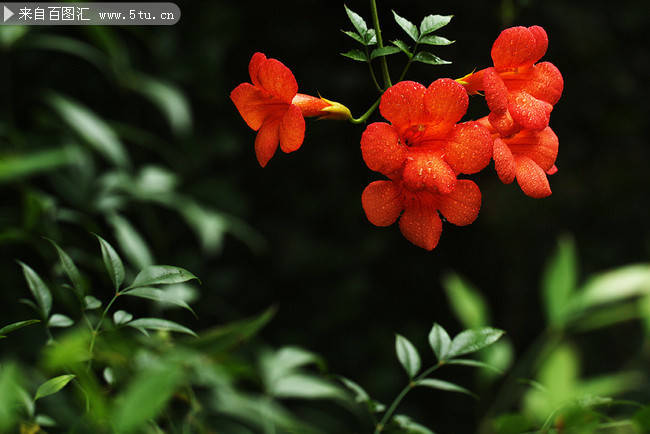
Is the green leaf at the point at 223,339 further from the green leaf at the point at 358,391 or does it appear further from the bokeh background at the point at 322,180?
the bokeh background at the point at 322,180

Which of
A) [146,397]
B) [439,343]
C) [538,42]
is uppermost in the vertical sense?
[538,42]

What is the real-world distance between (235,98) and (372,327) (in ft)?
5.54

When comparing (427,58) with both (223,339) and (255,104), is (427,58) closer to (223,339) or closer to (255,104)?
(255,104)

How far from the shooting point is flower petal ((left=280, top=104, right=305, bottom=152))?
520mm

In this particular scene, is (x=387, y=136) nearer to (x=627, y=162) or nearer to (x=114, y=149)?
(x=114, y=149)

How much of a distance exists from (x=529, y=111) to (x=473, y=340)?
24 centimetres

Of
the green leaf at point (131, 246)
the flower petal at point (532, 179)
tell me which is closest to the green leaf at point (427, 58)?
the flower petal at point (532, 179)

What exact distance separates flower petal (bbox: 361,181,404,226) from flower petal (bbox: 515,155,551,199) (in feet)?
0.35

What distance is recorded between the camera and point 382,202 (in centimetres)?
51

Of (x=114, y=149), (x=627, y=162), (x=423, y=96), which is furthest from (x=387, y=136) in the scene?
(x=627, y=162)

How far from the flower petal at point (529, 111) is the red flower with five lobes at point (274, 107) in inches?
6.2

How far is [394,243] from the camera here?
2.19 m

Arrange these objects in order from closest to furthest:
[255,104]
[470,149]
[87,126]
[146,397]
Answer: [146,397] < [470,149] < [255,104] < [87,126]

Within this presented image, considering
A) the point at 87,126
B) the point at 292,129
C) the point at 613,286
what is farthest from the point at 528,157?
the point at 87,126
